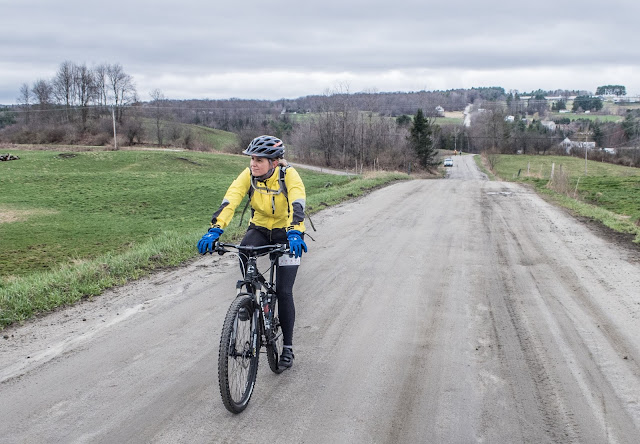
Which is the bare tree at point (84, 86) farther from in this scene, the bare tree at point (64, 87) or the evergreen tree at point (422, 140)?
the evergreen tree at point (422, 140)

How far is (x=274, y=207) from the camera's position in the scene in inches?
176

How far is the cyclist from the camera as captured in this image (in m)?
4.29

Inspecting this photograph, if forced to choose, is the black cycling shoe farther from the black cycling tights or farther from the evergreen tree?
the evergreen tree

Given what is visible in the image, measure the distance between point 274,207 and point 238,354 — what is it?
127cm

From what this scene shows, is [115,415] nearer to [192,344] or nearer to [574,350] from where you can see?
[192,344]

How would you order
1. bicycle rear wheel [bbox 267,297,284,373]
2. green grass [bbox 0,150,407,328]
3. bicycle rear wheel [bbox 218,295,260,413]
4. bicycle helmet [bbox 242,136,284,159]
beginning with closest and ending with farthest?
bicycle rear wheel [bbox 218,295,260,413] < bicycle helmet [bbox 242,136,284,159] < bicycle rear wheel [bbox 267,297,284,373] < green grass [bbox 0,150,407,328]

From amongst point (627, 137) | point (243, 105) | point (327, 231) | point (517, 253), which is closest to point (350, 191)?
point (327, 231)

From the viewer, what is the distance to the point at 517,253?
962 centimetres

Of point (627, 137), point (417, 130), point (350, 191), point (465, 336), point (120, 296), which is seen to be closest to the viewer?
point (465, 336)

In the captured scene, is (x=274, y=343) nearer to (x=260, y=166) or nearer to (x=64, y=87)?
(x=260, y=166)

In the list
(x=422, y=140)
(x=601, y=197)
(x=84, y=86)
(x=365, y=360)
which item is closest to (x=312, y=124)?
(x=422, y=140)

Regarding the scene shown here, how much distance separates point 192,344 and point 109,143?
7984cm

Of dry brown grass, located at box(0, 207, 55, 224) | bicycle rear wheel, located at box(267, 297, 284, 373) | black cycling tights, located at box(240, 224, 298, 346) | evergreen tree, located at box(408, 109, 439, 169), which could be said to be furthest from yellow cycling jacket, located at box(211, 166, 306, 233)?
evergreen tree, located at box(408, 109, 439, 169)

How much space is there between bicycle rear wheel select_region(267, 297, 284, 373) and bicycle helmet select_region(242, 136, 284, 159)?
1207 mm
